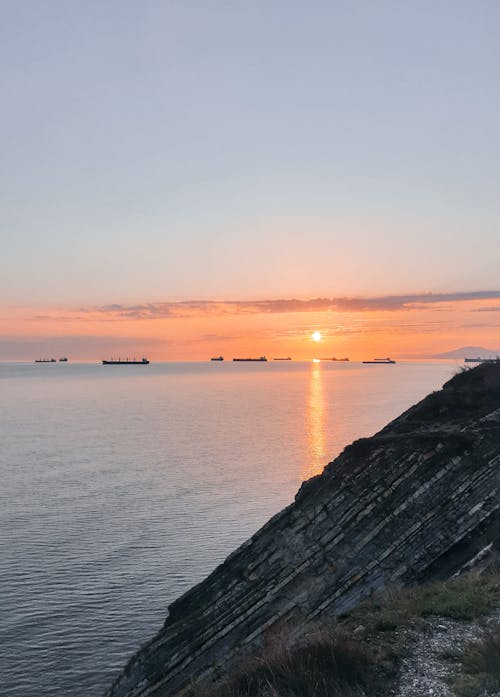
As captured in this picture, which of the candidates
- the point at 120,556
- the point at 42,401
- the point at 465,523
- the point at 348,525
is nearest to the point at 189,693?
the point at 348,525

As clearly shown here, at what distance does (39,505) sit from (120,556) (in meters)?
17.2

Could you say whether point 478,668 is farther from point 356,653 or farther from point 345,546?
point 345,546

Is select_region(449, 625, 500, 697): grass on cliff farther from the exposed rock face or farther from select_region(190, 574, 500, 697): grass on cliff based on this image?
the exposed rock face

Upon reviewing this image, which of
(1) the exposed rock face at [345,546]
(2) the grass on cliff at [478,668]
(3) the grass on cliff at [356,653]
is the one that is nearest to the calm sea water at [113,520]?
(1) the exposed rock face at [345,546]

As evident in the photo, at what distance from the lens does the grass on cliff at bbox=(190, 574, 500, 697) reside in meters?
13.0

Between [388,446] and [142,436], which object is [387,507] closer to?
[388,446]

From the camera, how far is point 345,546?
2545 cm

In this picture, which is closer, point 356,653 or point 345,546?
point 356,653

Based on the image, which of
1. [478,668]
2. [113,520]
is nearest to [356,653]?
[478,668]

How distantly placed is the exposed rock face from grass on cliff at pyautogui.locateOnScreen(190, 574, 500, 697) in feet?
18.0

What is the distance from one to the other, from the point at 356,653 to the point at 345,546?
38.2ft

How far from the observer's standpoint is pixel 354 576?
963 inches

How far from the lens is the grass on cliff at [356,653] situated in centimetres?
1302

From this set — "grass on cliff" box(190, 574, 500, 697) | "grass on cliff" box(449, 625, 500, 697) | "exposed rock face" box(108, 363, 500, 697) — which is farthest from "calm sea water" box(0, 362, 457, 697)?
"grass on cliff" box(449, 625, 500, 697)
